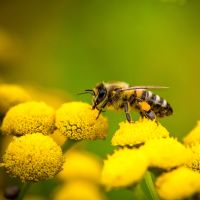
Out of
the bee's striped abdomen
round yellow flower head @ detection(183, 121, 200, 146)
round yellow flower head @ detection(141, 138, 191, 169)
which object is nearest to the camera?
round yellow flower head @ detection(141, 138, 191, 169)

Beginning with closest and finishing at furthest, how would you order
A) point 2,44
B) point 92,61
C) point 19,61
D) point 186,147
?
1. point 186,147
2. point 2,44
3. point 19,61
4. point 92,61

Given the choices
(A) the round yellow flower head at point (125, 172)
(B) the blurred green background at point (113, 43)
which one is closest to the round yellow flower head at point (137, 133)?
(A) the round yellow flower head at point (125, 172)

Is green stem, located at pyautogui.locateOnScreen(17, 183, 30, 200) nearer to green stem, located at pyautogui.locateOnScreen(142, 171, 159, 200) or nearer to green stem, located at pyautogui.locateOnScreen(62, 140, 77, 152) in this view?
green stem, located at pyautogui.locateOnScreen(62, 140, 77, 152)

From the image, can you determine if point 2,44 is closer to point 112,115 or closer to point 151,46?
point 112,115

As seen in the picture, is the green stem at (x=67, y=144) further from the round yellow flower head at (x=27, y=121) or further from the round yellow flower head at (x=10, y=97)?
the round yellow flower head at (x=10, y=97)

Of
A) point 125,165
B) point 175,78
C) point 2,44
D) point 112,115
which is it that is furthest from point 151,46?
point 125,165

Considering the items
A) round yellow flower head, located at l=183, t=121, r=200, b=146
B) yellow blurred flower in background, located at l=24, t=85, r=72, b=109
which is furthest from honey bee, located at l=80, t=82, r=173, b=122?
yellow blurred flower in background, located at l=24, t=85, r=72, b=109
